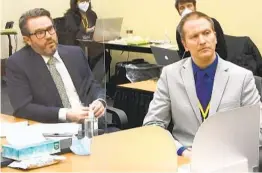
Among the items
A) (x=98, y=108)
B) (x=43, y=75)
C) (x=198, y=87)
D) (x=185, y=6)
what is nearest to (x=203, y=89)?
(x=198, y=87)

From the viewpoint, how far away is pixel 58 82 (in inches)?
122

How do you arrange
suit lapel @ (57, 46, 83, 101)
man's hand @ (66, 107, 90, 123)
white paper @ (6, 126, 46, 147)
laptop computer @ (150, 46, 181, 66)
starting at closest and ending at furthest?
white paper @ (6, 126, 46, 147) < man's hand @ (66, 107, 90, 123) < suit lapel @ (57, 46, 83, 101) < laptop computer @ (150, 46, 181, 66)

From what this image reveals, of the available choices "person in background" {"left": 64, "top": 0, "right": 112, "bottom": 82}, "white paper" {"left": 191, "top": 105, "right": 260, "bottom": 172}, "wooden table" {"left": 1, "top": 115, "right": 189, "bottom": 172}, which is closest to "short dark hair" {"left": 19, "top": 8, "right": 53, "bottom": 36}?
"person in background" {"left": 64, "top": 0, "right": 112, "bottom": 82}

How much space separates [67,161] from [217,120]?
0.83 m

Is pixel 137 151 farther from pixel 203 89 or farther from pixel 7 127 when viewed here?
pixel 7 127

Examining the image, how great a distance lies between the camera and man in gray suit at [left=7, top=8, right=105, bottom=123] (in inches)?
117

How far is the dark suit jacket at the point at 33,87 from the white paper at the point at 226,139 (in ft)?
4.93

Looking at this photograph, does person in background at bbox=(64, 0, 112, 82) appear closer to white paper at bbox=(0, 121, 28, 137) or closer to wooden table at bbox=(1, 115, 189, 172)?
white paper at bbox=(0, 121, 28, 137)

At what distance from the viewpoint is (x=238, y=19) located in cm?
625

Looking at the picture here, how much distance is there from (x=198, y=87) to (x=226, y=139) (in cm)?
102

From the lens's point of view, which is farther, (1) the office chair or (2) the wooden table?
(1) the office chair

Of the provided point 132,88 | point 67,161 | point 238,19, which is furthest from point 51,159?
point 238,19

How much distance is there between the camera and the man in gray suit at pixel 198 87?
8.21 feet

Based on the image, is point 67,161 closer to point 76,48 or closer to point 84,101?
point 84,101
